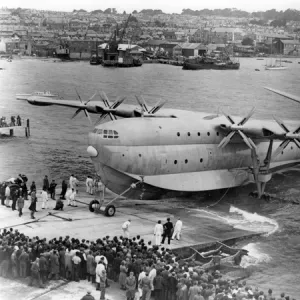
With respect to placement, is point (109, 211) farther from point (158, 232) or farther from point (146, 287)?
point (146, 287)

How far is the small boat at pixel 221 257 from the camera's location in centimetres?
2898

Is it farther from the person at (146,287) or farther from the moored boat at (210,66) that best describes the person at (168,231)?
the moored boat at (210,66)

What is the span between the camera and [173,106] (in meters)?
105

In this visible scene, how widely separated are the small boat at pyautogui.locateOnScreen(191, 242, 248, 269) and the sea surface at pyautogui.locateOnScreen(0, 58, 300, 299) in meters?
1.31

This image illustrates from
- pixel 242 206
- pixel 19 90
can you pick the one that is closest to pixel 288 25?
pixel 19 90

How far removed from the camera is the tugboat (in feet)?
587

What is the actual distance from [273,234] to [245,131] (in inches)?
314

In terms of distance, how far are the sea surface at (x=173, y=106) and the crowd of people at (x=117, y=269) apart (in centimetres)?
A: 657

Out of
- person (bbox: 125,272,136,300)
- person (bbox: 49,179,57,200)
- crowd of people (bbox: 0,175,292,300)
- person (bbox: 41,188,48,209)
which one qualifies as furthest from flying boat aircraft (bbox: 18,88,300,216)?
person (bbox: 125,272,136,300)

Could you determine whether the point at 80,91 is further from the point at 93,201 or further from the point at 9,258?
the point at 9,258

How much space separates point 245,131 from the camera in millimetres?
40750

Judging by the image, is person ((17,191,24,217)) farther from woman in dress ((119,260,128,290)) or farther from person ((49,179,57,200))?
woman in dress ((119,260,128,290))

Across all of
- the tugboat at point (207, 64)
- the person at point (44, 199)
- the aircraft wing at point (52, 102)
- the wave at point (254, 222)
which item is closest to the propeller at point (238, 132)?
the wave at point (254, 222)

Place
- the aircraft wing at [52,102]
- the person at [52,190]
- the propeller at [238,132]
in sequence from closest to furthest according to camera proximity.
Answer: the person at [52,190] → the propeller at [238,132] → the aircraft wing at [52,102]
